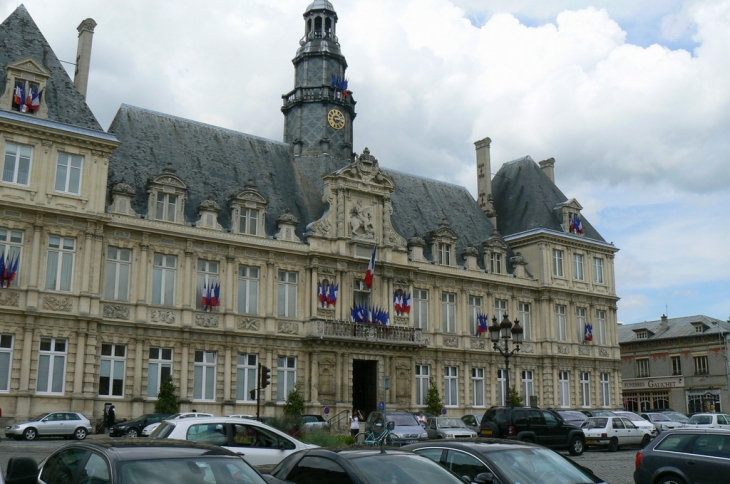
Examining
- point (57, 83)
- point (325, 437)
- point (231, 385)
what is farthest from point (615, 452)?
point (57, 83)

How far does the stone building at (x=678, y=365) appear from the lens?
65500 mm

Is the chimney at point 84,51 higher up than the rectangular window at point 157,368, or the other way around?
the chimney at point 84,51

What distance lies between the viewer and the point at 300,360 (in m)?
41.1

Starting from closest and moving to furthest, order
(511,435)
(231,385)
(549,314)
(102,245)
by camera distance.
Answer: (511,435), (102,245), (231,385), (549,314)

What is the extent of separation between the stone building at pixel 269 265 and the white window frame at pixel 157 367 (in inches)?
3.6

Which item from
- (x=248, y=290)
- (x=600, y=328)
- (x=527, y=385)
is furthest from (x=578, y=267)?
(x=248, y=290)

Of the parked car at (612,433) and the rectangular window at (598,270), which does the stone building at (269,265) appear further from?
the parked car at (612,433)

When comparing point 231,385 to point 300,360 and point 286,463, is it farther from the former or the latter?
point 286,463

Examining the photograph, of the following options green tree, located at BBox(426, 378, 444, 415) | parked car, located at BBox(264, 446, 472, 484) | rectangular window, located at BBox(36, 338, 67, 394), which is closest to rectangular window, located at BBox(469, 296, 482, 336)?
green tree, located at BBox(426, 378, 444, 415)

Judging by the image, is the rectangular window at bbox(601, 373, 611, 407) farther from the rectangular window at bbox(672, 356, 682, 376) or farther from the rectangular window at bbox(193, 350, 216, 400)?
the rectangular window at bbox(193, 350, 216, 400)

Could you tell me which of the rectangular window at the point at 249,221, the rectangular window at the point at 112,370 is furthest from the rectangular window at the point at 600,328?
the rectangular window at the point at 112,370

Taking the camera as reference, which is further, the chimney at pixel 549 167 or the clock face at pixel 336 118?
the chimney at pixel 549 167

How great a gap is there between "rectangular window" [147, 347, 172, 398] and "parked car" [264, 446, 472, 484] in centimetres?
2822

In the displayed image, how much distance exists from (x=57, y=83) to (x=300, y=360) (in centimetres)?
1789
